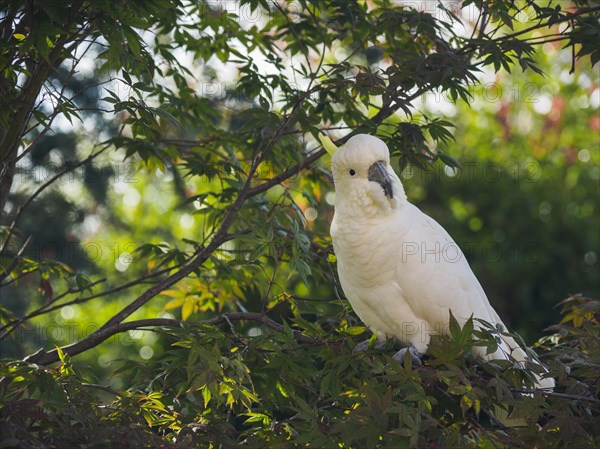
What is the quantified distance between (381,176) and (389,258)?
28cm

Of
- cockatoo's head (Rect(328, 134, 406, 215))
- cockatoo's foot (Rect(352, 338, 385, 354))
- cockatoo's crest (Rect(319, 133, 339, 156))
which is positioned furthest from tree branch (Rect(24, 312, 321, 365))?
cockatoo's crest (Rect(319, 133, 339, 156))

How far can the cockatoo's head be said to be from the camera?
2.44m

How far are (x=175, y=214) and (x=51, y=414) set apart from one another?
6.29 m

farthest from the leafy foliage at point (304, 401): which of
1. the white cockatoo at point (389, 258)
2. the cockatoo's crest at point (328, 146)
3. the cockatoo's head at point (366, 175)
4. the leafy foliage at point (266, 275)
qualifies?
the cockatoo's crest at point (328, 146)

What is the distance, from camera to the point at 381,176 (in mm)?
2453

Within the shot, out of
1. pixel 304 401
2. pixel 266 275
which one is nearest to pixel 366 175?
pixel 266 275

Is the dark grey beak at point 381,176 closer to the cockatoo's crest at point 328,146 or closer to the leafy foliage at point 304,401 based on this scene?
the cockatoo's crest at point 328,146

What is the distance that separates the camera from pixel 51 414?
1.96 meters

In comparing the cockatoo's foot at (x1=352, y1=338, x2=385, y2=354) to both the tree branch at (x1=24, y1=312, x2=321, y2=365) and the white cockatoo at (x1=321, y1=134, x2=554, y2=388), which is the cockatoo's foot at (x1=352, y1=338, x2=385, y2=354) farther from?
the tree branch at (x1=24, y1=312, x2=321, y2=365)

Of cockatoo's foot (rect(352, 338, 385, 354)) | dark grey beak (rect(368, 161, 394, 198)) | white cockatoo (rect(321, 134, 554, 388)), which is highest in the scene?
dark grey beak (rect(368, 161, 394, 198))

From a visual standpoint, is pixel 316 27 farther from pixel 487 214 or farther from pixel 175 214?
pixel 175 214

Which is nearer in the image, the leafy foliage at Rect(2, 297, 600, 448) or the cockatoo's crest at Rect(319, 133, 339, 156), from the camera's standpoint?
the leafy foliage at Rect(2, 297, 600, 448)

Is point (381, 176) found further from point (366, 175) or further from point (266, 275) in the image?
point (266, 275)

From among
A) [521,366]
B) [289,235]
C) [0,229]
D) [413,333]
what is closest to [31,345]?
[0,229]
